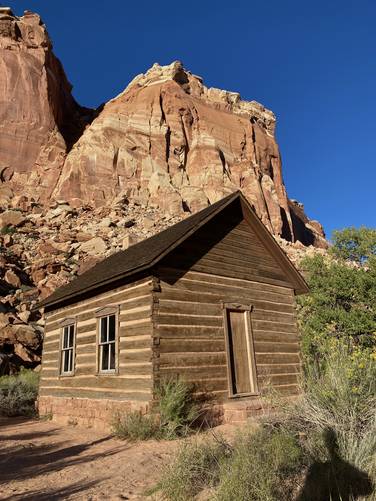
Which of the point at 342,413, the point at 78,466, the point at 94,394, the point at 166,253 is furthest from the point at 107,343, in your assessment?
the point at 342,413

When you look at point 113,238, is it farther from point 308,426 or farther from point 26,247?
point 308,426

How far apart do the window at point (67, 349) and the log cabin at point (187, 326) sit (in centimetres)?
4

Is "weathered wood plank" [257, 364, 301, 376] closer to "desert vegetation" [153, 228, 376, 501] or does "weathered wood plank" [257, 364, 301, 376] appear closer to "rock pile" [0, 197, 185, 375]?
"desert vegetation" [153, 228, 376, 501]

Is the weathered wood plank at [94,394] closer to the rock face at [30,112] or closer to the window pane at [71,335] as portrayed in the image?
the window pane at [71,335]

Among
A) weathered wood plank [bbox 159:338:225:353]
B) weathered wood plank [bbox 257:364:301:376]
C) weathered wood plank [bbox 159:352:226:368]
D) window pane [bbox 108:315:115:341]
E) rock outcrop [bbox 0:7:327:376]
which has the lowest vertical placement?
weathered wood plank [bbox 257:364:301:376]

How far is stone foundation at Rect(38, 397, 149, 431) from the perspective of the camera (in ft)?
32.2

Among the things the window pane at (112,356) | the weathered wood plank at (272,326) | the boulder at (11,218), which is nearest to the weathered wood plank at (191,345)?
the weathered wood plank at (272,326)


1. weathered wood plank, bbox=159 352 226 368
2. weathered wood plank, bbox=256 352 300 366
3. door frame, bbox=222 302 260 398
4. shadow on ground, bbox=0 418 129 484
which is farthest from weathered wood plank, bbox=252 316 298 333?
shadow on ground, bbox=0 418 129 484

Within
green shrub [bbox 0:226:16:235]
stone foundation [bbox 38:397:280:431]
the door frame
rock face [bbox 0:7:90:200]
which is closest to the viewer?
stone foundation [bbox 38:397:280:431]

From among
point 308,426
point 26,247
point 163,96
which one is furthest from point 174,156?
point 308,426

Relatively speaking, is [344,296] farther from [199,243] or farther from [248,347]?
[199,243]

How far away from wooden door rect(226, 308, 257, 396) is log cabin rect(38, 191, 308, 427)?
28 mm

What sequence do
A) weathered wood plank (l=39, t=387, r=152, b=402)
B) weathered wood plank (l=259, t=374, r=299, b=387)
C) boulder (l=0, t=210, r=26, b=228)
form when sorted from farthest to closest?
boulder (l=0, t=210, r=26, b=228) → weathered wood plank (l=259, t=374, r=299, b=387) → weathered wood plank (l=39, t=387, r=152, b=402)

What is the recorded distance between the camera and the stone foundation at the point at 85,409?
9812mm
